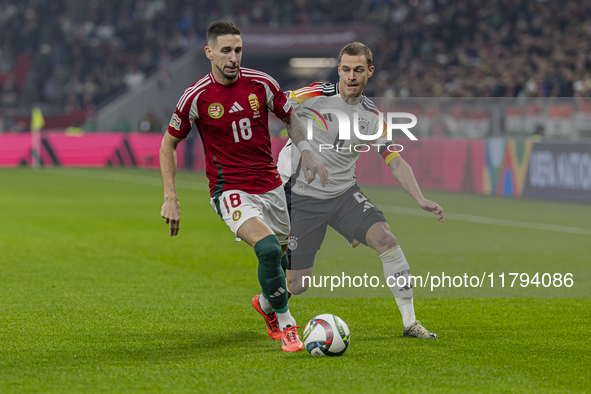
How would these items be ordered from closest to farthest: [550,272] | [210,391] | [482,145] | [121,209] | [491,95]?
[210,391] < [550,272] < [121,209] < [482,145] < [491,95]

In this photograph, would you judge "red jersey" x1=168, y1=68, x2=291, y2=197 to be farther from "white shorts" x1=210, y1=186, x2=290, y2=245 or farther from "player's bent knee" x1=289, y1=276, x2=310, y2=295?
"player's bent knee" x1=289, y1=276, x2=310, y2=295

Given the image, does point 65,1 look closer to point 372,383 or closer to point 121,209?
point 121,209

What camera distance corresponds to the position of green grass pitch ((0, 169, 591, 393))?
14.3 ft

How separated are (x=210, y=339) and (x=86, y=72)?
29759 millimetres

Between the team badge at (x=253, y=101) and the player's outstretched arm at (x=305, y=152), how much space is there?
28 cm

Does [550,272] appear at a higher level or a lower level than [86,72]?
lower

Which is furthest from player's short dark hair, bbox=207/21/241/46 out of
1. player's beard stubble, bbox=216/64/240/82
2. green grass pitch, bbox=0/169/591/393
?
green grass pitch, bbox=0/169/591/393

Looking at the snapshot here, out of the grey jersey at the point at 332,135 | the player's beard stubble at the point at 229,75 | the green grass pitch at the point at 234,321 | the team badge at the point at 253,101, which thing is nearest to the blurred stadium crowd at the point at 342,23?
the green grass pitch at the point at 234,321

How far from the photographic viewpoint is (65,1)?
35125 mm

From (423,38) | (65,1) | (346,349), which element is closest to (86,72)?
(65,1)

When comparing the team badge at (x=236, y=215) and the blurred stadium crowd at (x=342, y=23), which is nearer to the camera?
the team badge at (x=236, y=215)

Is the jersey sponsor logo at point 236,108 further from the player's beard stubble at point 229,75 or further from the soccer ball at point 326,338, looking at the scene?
the soccer ball at point 326,338

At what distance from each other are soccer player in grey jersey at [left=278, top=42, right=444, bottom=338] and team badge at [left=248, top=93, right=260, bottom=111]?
74 cm

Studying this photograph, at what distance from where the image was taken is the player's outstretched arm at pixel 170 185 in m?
5.01
